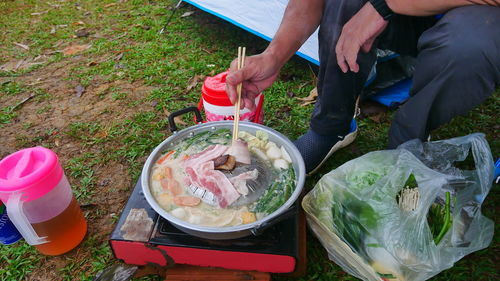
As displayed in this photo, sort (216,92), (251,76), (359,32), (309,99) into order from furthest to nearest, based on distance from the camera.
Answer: (309,99) → (216,92) → (251,76) → (359,32)

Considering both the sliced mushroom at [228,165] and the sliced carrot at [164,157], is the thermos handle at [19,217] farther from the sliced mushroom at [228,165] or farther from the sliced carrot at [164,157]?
the sliced mushroom at [228,165]

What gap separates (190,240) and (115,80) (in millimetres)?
2037

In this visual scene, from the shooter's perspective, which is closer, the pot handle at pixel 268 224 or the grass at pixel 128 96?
the pot handle at pixel 268 224

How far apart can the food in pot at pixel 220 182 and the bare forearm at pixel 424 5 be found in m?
0.75

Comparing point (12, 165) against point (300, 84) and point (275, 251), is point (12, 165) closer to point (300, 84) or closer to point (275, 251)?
point (275, 251)

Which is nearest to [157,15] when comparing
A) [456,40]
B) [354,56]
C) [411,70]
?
[411,70]

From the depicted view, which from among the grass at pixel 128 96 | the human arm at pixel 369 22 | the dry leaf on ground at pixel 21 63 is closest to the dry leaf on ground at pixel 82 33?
the grass at pixel 128 96

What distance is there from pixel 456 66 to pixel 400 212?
58 centimetres

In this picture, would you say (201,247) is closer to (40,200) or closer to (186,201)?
(186,201)

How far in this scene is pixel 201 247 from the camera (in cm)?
139

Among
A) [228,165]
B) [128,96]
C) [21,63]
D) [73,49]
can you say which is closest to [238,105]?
[228,165]

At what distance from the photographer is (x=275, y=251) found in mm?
1381

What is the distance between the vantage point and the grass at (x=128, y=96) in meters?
1.69

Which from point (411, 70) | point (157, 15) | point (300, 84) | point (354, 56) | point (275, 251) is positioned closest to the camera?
point (275, 251)
